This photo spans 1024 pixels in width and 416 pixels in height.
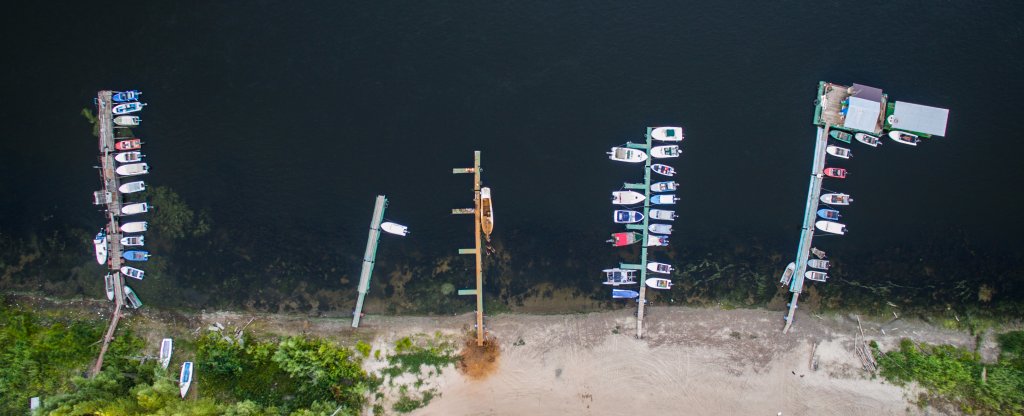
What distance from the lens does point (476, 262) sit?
102 feet

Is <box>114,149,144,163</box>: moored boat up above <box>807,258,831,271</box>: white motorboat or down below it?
above

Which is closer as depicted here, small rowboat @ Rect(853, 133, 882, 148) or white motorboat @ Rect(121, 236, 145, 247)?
small rowboat @ Rect(853, 133, 882, 148)

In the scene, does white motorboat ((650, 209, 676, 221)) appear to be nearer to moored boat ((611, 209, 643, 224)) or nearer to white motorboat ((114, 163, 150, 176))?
moored boat ((611, 209, 643, 224))

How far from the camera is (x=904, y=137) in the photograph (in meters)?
30.8

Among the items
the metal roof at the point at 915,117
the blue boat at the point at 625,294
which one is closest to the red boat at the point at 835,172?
the metal roof at the point at 915,117

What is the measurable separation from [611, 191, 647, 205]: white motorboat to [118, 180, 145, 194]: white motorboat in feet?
80.7

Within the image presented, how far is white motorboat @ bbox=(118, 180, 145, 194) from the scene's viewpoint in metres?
30.6

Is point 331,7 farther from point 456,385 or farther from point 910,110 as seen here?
point 910,110

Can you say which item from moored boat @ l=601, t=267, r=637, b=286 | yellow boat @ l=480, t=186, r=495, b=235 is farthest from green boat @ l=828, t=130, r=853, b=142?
yellow boat @ l=480, t=186, r=495, b=235

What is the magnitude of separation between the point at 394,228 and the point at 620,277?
12.1 m

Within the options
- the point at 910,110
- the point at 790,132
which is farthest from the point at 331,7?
the point at 910,110

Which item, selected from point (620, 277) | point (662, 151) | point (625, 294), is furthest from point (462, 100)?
point (625, 294)

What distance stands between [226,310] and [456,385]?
41.9 feet

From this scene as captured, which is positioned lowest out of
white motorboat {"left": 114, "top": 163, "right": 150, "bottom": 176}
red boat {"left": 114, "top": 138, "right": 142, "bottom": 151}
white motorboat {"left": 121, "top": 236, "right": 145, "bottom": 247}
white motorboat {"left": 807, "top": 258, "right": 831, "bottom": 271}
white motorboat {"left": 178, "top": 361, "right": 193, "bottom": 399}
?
white motorboat {"left": 178, "top": 361, "right": 193, "bottom": 399}
